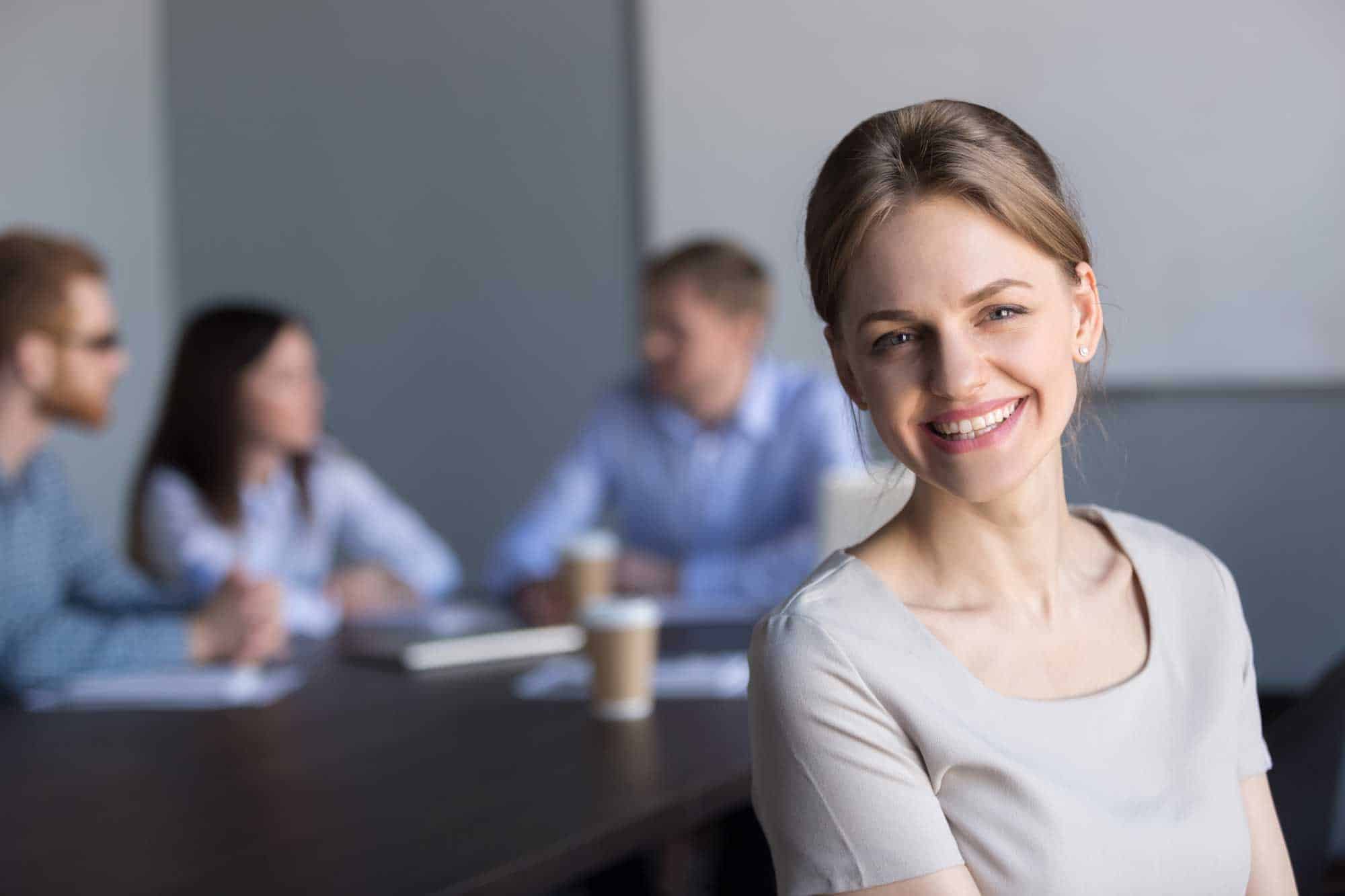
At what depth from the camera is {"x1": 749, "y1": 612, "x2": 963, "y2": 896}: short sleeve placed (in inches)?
32.9

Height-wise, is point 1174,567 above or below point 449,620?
above

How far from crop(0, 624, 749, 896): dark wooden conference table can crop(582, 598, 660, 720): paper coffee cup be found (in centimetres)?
3

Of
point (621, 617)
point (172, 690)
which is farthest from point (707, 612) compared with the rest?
point (172, 690)

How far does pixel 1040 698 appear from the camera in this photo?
91 centimetres

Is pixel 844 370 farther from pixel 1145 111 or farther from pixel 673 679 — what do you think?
pixel 673 679

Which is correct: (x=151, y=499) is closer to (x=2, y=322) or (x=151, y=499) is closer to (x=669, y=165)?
(x=2, y=322)

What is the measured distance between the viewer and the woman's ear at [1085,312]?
2.96ft

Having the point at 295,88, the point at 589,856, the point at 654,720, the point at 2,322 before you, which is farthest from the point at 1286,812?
the point at 295,88

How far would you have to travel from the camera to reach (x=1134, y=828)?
87 cm

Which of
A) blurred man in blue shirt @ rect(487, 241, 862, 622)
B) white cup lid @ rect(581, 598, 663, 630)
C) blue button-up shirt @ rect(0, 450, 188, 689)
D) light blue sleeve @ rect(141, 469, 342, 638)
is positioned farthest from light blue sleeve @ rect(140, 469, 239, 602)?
white cup lid @ rect(581, 598, 663, 630)

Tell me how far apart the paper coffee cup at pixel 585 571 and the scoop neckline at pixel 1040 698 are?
1350mm

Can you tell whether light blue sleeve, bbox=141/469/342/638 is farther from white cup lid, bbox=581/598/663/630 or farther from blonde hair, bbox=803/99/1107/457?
blonde hair, bbox=803/99/1107/457

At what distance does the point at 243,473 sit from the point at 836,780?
2.16 meters

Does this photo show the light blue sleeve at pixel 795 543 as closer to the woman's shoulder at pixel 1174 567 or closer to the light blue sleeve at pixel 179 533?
the light blue sleeve at pixel 179 533
